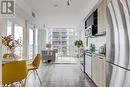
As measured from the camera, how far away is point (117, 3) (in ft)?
8.16

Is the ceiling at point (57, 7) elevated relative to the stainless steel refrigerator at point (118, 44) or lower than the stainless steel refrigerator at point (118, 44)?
elevated

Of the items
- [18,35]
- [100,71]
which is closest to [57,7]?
[18,35]

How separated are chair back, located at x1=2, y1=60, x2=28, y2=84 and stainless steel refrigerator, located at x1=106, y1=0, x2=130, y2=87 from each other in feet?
5.75

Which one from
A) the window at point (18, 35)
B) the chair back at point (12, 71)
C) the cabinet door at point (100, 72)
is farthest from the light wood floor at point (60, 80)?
the window at point (18, 35)

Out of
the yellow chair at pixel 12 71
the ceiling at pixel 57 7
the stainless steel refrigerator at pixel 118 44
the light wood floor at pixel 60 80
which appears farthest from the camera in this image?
the ceiling at pixel 57 7

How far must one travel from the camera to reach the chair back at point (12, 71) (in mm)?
3337

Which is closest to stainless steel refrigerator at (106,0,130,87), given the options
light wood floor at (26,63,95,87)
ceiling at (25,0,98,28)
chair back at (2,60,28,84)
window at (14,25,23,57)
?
chair back at (2,60,28,84)

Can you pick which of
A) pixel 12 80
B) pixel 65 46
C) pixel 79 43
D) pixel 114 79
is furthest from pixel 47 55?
pixel 114 79

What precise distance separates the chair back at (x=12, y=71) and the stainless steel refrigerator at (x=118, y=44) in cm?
175

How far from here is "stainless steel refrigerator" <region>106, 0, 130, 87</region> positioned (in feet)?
7.02

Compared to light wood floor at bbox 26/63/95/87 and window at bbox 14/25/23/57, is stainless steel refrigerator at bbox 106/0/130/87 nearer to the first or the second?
light wood floor at bbox 26/63/95/87

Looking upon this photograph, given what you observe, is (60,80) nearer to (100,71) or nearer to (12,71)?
(100,71)

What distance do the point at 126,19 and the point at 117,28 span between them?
0.40m

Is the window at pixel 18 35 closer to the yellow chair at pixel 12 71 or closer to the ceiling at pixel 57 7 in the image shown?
the ceiling at pixel 57 7
